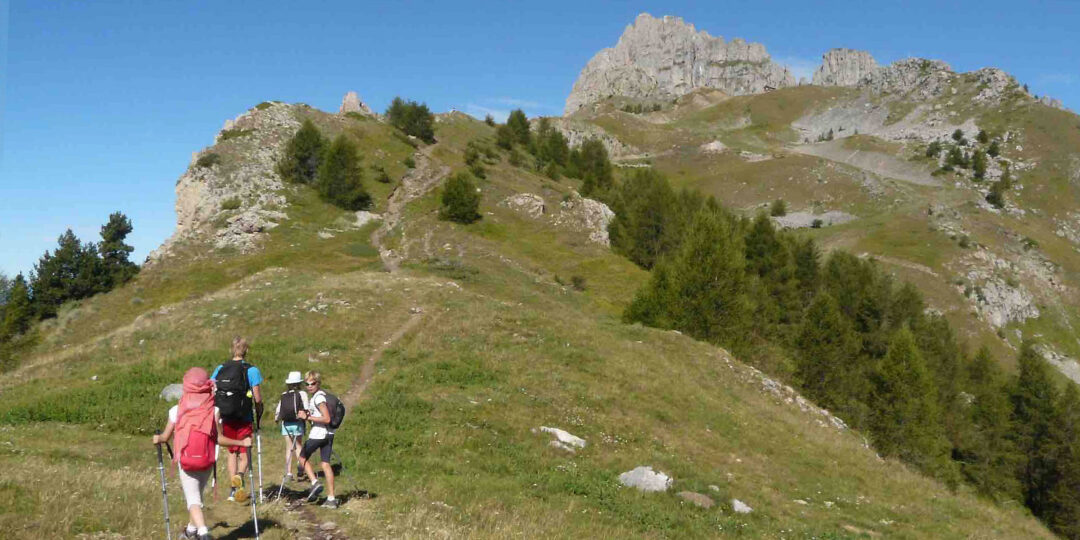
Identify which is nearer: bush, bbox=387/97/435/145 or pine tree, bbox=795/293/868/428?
pine tree, bbox=795/293/868/428

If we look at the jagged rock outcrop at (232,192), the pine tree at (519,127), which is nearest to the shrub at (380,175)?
the jagged rock outcrop at (232,192)

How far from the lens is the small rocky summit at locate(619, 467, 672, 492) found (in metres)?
18.3

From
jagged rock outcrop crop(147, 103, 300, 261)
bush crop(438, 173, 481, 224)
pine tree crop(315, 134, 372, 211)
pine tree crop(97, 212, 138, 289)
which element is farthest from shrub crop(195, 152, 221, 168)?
bush crop(438, 173, 481, 224)

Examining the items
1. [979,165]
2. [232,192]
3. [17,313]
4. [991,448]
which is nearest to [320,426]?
[17,313]

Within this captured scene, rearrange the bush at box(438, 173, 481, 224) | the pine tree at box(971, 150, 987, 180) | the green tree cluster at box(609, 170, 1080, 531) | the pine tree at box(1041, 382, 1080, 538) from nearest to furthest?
the green tree cluster at box(609, 170, 1080, 531)
the pine tree at box(1041, 382, 1080, 538)
the bush at box(438, 173, 481, 224)
the pine tree at box(971, 150, 987, 180)

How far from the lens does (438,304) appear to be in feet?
133

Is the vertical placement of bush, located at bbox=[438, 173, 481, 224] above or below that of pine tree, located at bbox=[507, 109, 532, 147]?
below

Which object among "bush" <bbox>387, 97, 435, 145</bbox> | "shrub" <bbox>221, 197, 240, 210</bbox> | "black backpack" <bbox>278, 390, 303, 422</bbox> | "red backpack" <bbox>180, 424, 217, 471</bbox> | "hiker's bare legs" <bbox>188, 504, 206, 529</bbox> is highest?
"bush" <bbox>387, 97, 435, 145</bbox>

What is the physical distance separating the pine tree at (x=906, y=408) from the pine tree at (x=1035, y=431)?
1781cm

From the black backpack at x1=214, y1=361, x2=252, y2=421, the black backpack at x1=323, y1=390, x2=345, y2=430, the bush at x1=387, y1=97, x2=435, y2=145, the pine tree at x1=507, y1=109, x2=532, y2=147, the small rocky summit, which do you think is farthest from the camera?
the pine tree at x1=507, y1=109, x2=532, y2=147

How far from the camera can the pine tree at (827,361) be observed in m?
64.7

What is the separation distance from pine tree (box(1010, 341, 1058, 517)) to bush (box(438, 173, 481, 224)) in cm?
7071

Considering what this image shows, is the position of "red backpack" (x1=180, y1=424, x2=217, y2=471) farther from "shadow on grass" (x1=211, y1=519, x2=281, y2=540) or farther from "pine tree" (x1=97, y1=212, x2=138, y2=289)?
"pine tree" (x1=97, y1=212, x2=138, y2=289)

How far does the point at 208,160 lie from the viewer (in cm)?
8262
